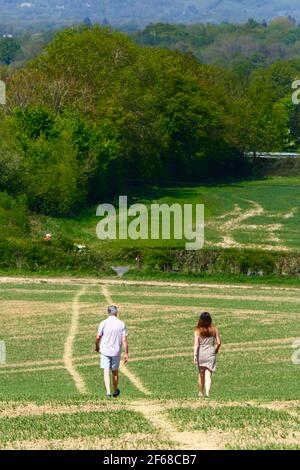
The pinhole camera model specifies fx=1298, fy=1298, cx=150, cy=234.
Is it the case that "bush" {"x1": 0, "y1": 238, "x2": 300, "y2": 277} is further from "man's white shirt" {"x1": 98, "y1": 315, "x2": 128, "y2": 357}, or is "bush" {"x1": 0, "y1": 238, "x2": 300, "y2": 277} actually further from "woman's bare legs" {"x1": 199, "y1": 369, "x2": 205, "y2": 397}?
"man's white shirt" {"x1": 98, "y1": 315, "x2": 128, "y2": 357}

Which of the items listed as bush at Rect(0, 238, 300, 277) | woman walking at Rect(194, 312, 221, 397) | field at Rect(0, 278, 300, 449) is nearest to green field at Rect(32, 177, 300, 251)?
bush at Rect(0, 238, 300, 277)

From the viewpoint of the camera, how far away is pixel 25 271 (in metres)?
53.0

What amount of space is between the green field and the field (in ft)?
43.8

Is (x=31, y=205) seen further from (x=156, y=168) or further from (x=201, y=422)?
(x=201, y=422)

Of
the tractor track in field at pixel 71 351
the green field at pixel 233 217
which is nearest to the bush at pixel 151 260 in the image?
the green field at pixel 233 217

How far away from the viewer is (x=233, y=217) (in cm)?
8300

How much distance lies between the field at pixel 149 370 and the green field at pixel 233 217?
1336 centimetres

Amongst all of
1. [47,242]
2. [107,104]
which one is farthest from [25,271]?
[107,104]

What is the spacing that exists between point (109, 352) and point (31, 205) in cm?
5383

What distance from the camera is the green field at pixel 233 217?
68.1m

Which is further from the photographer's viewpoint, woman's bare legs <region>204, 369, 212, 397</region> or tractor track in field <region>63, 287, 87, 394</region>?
tractor track in field <region>63, 287, 87, 394</region>

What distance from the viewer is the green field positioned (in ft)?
224

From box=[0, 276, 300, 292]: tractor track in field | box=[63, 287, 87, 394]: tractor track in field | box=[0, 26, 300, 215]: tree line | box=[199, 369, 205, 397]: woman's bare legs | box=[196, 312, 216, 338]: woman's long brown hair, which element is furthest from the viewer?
box=[0, 26, 300, 215]: tree line

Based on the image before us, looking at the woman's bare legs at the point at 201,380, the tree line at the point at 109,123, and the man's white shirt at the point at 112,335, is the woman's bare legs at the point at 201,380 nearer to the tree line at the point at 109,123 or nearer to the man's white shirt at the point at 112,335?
the man's white shirt at the point at 112,335
